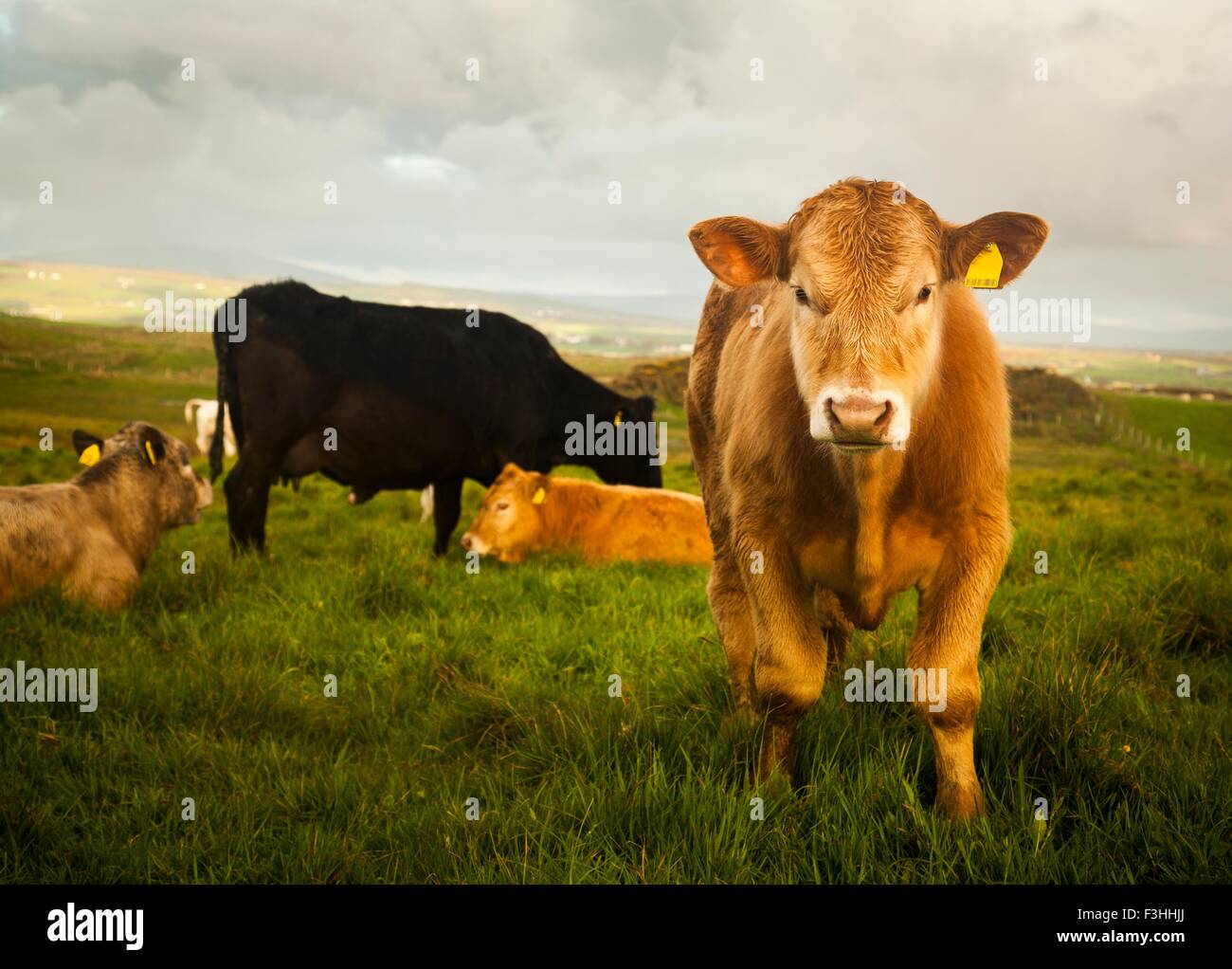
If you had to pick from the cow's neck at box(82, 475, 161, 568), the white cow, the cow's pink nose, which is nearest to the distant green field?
the cow's pink nose

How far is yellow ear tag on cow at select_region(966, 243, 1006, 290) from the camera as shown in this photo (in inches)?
121

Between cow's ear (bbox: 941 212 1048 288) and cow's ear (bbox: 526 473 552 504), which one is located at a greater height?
cow's ear (bbox: 941 212 1048 288)

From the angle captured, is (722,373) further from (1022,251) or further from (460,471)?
(460,471)

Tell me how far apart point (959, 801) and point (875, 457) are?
1130 mm

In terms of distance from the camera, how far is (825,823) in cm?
269

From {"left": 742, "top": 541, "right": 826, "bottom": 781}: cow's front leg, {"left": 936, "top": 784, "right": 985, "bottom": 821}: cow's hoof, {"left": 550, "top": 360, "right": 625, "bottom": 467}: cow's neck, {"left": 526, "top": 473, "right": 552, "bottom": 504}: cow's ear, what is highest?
{"left": 550, "top": 360, "right": 625, "bottom": 467}: cow's neck

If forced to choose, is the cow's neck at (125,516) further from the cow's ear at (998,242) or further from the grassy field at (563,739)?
the cow's ear at (998,242)

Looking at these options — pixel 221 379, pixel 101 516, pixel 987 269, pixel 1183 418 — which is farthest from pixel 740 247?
pixel 1183 418

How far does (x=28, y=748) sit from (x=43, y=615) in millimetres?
1770

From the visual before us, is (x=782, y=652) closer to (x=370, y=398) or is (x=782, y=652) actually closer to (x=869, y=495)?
(x=869, y=495)

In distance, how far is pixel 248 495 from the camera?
774cm

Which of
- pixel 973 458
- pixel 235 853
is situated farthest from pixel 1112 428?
pixel 235 853

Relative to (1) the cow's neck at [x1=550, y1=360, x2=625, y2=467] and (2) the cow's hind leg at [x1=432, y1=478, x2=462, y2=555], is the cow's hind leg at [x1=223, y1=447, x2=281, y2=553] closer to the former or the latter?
(2) the cow's hind leg at [x1=432, y1=478, x2=462, y2=555]

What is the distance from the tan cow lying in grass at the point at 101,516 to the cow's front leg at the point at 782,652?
4360 mm
